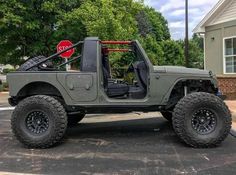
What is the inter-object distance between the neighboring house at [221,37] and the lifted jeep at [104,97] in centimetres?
1143

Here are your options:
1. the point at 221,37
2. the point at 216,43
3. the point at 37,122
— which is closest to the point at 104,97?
the point at 37,122

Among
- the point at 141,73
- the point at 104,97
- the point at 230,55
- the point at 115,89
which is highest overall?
the point at 230,55

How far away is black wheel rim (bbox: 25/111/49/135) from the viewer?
7746 millimetres

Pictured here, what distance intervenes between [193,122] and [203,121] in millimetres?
269

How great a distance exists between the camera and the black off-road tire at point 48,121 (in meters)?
7.60

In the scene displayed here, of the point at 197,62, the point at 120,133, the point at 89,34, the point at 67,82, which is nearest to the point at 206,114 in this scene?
the point at 120,133

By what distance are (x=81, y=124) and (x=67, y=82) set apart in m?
2.56

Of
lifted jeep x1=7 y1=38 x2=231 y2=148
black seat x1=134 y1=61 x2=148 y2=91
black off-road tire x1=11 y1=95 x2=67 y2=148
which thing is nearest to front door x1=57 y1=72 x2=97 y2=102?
lifted jeep x1=7 y1=38 x2=231 y2=148

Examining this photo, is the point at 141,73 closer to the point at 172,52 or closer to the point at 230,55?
the point at 230,55

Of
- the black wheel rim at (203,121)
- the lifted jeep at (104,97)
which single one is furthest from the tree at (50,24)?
the black wheel rim at (203,121)

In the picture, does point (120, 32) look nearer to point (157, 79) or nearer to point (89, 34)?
point (89, 34)

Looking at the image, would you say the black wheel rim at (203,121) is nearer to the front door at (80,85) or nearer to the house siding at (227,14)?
the front door at (80,85)

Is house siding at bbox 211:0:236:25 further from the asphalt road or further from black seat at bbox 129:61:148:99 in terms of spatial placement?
black seat at bbox 129:61:148:99

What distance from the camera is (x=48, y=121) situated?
25.2 feet
